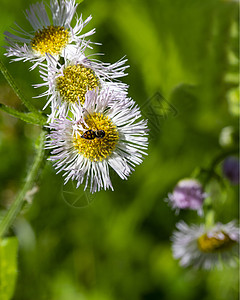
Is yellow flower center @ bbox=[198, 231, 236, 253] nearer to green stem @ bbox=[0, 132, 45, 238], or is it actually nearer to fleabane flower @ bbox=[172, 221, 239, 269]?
fleabane flower @ bbox=[172, 221, 239, 269]

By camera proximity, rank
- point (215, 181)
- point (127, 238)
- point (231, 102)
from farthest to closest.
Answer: point (127, 238) → point (231, 102) → point (215, 181)

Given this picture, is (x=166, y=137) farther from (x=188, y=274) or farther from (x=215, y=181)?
(x=188, y=274)

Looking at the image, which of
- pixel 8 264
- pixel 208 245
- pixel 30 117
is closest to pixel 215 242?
pixel 208 245

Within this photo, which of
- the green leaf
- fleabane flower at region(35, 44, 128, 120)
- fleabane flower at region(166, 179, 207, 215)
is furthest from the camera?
fleabane flower at region(166, 179, 207, 215)

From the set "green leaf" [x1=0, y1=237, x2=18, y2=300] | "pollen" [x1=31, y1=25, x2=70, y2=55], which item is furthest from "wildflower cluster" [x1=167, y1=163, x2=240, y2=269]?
"pollen" [x1=31, y1=25, x2=70, y2=55]

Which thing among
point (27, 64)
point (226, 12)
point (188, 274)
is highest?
point (226, 12)

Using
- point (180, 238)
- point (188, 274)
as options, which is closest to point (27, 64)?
point (180, 238)
